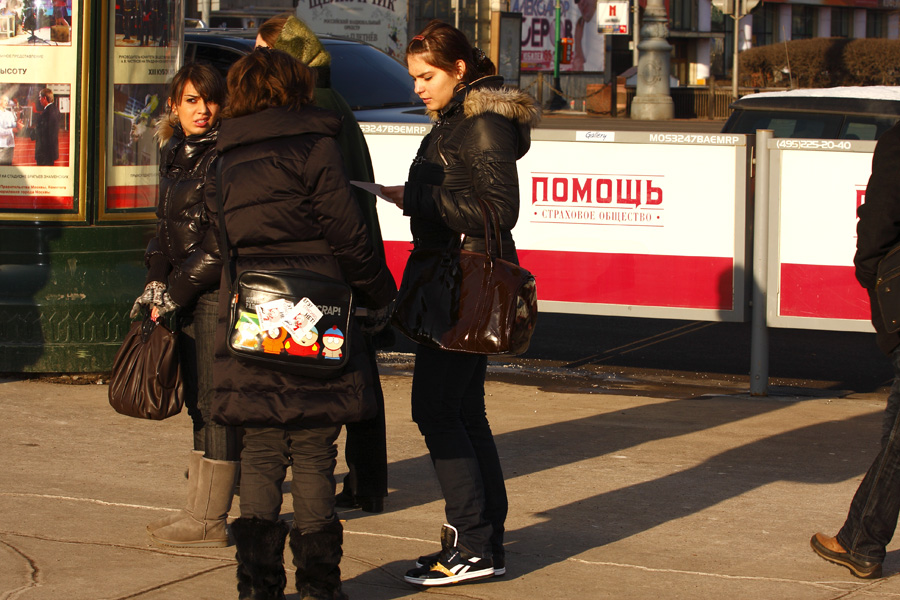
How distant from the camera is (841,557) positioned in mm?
4371

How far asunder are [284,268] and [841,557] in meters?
2.22

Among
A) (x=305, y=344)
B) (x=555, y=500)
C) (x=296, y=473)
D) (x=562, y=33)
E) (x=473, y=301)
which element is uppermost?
(x=562, y=33)

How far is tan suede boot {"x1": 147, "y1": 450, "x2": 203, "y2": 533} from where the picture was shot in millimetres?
4570

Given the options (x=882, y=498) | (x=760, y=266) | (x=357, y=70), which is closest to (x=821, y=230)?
(x=760, y=266)

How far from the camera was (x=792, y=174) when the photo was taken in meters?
7.36

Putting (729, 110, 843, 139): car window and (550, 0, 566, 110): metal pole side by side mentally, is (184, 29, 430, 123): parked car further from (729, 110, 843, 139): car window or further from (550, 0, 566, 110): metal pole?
(550, 0, 566, 110): metal pole

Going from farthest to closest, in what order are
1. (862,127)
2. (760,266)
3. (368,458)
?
(862,127)
(760,266)
(368,458)

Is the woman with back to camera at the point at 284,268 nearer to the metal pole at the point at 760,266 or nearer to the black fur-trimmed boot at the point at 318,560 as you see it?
the black fur-trimmed boot at the point at 318,560

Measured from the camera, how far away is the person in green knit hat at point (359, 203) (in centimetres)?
479

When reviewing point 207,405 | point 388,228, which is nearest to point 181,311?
point 207,405

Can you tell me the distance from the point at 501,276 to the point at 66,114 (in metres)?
3.99

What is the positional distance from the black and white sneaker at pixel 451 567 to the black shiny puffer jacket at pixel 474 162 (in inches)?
39.8

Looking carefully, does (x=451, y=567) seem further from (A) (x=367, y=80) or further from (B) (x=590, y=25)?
(B) (x=590, y=25)

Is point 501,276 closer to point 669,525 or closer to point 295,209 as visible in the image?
point 295,209
